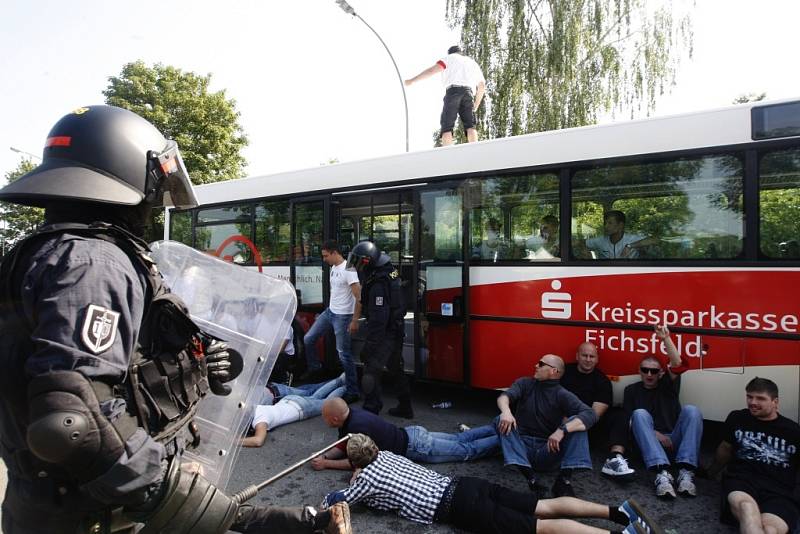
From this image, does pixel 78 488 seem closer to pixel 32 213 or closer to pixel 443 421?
pixel 443 421

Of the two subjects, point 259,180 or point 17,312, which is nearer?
point 17,312

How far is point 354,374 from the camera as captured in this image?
6.12 metres

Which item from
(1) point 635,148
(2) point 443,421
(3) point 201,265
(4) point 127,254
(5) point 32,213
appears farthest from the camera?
(5) point 32,213

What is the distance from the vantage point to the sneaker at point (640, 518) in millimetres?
2703

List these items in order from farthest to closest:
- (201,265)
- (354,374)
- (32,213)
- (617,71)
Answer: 1. (32,213)
2. (617,71)
3. (354,374)
4. (201,265)

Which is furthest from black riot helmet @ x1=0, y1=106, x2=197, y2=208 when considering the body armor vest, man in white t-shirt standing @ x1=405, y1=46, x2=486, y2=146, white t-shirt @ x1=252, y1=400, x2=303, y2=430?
man in white t-shirt standing @ x1=405, y1=46, x2=486, y2=146

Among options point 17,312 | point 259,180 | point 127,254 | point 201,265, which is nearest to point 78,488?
point 17,312

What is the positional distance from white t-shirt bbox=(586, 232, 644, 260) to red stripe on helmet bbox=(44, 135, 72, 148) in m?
4.26

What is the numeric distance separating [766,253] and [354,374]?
420 cm

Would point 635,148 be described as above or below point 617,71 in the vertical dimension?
below

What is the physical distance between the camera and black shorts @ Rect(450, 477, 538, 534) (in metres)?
3.11

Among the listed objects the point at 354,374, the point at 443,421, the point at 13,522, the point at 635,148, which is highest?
the point at 635,148

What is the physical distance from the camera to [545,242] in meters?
5.12

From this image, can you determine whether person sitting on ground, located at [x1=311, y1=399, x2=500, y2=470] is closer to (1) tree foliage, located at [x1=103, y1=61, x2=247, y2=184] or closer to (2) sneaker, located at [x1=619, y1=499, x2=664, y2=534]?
(2) sneaker, located at [x1=619, y1=499, x2=664, y2=534]
